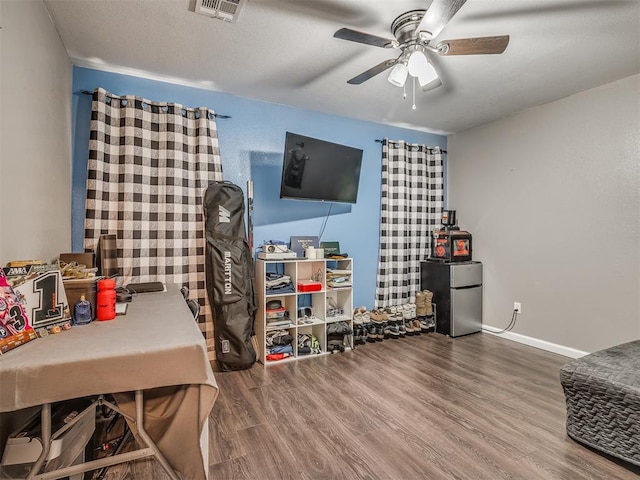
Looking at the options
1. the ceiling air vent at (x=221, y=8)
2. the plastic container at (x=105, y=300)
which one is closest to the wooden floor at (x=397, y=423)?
the plastic container at (x=105, y=300)

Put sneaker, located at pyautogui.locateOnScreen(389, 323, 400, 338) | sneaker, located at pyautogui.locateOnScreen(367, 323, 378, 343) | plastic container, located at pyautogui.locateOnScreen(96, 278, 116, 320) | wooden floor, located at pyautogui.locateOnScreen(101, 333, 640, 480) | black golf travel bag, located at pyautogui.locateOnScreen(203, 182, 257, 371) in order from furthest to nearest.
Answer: sneaker, located at pyautogui.locateOnScreen(389, 323, 400, 338)
sneaker, located at pyautogui.locateOnScreen(367, 323, 378, 343)
black golf travel bag, located at pyautogui.locateOnScreen(203, 182, 257, 371)
wooden floor, located at pyautogui.locateOnScreen(101, 333, 640, 480)
plastic container, located at pyautogui.locateOnScreen(96, 278, 116, 320)

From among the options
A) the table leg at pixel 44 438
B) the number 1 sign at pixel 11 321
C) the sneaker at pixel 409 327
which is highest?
the number 1 sign at pixel 11 321

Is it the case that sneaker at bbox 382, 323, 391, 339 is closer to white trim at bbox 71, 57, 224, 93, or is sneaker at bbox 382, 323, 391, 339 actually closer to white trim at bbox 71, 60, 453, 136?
white trim at bbox 71, 60, 453, 136

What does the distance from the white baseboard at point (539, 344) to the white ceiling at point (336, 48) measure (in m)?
2.41

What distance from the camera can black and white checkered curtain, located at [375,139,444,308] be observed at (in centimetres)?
391

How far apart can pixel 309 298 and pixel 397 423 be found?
167cm

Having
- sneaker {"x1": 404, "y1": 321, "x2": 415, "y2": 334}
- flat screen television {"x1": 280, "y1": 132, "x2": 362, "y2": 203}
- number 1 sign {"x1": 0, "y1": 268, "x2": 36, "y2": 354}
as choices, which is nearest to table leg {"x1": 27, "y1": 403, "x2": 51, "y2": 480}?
number 1 sign {"x1": 0, "y1": 268, "x2": 36, "y2": 354}

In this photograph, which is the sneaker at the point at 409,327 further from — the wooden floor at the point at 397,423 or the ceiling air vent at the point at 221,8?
the ceiling air vent at the point at 221,8

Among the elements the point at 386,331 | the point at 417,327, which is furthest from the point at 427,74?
the point at 417,327

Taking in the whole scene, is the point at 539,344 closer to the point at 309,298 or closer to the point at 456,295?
the point at 456,295

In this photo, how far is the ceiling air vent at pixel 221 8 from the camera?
73.5 inches

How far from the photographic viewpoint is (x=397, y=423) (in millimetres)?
2012

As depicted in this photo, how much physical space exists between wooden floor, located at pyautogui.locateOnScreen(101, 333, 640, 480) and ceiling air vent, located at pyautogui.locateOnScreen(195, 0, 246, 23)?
2.46 meters

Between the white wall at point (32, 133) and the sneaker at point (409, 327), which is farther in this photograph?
the sneaker at point (409, 327)
